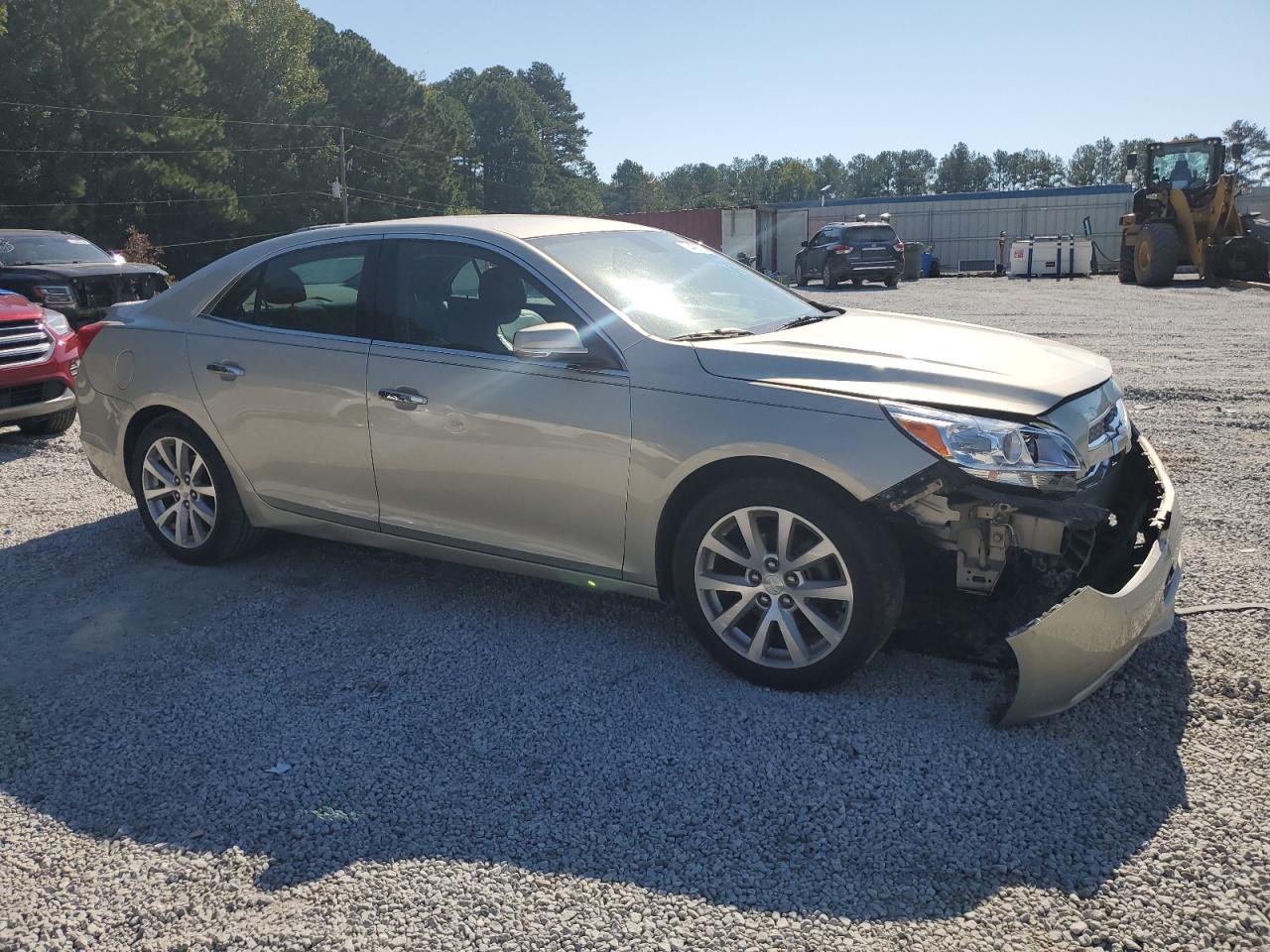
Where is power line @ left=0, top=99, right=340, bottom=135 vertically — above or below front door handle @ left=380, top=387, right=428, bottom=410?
above

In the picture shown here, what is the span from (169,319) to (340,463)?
135cm

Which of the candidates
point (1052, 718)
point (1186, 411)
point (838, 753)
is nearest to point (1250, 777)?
point (1052, 718)

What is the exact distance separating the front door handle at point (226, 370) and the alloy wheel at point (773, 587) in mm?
2464

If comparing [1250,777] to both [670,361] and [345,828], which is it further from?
[345,828]

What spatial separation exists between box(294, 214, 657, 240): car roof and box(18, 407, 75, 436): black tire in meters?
5.09

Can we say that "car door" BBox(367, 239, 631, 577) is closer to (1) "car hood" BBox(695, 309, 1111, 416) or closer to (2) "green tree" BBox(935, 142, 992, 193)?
(1) "car hood" BBox(695, 309, 1111, 416)

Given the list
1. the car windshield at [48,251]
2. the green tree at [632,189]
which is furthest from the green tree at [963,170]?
the car windshield at [48,251]

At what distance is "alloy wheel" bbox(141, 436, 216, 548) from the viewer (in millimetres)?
5172

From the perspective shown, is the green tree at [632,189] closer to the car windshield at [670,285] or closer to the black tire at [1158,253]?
the black tire at [1158,253]

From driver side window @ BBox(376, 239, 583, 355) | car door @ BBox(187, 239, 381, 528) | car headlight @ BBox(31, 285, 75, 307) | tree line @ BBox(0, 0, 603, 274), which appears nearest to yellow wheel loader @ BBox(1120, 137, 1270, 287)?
car headlight @ BBox(31, 285, 75, 307)

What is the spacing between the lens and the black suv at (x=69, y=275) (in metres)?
12.1

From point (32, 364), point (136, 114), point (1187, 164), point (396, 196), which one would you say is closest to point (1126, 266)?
point (1187, 164)

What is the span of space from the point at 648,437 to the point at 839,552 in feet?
2.66

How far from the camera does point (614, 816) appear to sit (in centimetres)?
306
